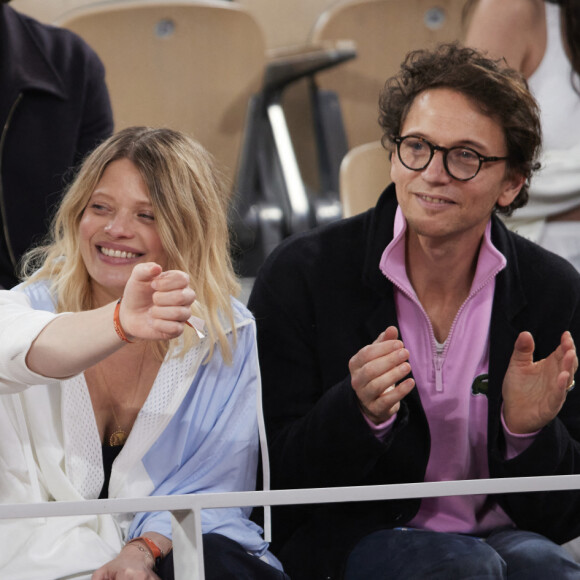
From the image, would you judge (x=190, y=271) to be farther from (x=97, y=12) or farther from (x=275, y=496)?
(x=97, y=12)

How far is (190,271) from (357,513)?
0.34m

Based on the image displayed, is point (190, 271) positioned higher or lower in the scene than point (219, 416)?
higher

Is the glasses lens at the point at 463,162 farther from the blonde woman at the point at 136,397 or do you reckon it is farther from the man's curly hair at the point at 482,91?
the blonde woman at the point at 136,397

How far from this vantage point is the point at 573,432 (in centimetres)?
117

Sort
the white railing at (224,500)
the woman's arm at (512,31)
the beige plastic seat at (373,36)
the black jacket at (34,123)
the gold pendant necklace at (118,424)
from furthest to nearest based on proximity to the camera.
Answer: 1. the beige plastic seat at (373,36)
2. the woman's arm at (512,31)
3. the black jacket at (34,123)
4. the gold pendant necklace at (118,424)
5. the white railing at (224,500)

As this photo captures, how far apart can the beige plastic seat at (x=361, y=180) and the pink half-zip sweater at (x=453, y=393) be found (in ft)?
1.36

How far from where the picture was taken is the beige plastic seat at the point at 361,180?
1571 mm

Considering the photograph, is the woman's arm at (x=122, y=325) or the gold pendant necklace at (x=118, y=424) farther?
the gold pendant necklace at (x=118, y=424)

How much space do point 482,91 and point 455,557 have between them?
1.66ft

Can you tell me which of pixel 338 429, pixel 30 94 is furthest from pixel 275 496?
pixel 30 94

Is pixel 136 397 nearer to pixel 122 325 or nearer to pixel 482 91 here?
pixel 122 325

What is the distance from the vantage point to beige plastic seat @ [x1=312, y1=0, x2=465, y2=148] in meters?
2.23

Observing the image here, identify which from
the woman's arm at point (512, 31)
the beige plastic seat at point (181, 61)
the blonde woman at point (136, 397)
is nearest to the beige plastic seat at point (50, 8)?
the beige plastic seat at point (181, 61)

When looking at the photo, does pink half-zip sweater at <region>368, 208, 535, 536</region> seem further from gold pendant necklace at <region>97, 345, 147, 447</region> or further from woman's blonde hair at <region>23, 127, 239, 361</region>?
gold pendant necklace at <region>97, 345, 147, 447</region>
